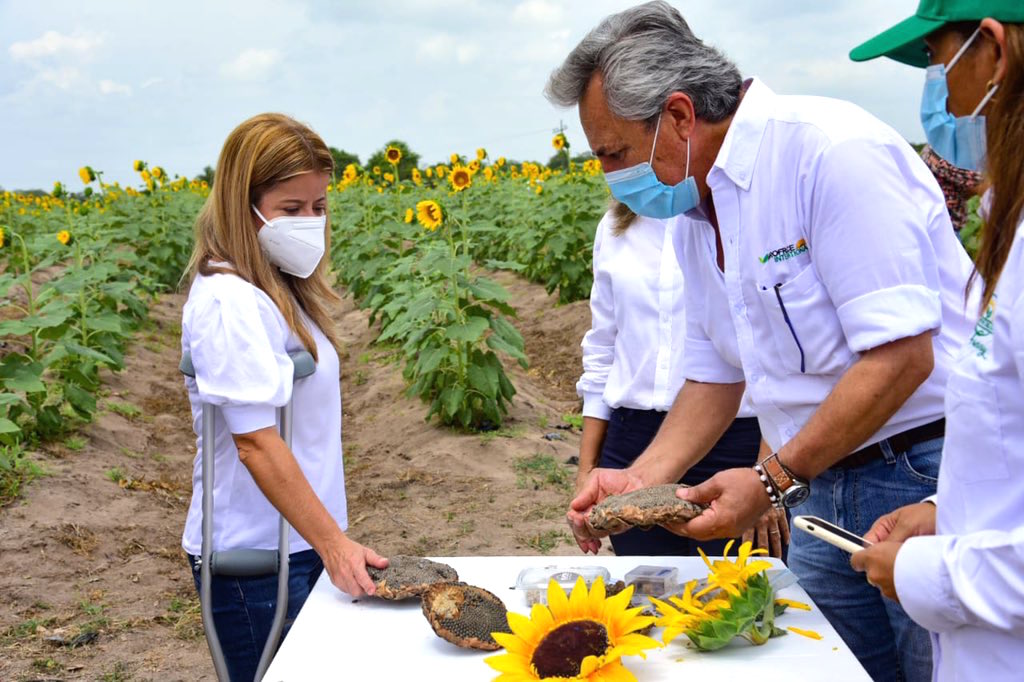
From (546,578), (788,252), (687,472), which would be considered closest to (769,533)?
(687,472)

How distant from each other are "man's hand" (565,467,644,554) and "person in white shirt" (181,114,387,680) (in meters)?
0.50

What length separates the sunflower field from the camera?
21.9 ft

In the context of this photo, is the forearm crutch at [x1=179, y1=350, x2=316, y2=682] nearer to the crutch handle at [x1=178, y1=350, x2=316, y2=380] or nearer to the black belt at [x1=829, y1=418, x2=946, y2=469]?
the crutch handle at [x1=178, y1=350, x2=316, y2=380]

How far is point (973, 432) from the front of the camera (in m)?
1.39

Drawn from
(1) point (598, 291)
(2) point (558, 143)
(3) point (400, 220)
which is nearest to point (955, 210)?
→ (1) point (598, 291)

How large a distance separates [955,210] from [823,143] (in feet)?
9.01

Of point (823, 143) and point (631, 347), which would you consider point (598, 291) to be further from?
point (823, 143)

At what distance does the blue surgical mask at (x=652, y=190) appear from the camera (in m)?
2.27

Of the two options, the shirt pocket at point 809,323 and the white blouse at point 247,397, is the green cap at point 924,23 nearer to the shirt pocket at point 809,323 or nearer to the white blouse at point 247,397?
the shirt pocket at point 809,323

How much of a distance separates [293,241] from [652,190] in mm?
910

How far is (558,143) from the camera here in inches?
354

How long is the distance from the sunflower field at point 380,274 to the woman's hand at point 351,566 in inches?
144

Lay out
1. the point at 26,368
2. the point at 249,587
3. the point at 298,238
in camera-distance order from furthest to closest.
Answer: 1. the point at 26,368
2. the point at 298,238
3. the point at 249,587

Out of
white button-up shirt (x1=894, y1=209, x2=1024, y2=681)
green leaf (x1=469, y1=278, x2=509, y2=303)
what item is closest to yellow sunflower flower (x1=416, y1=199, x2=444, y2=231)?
green leaf (x1=469, y1=278, x2=509, y2=303)
